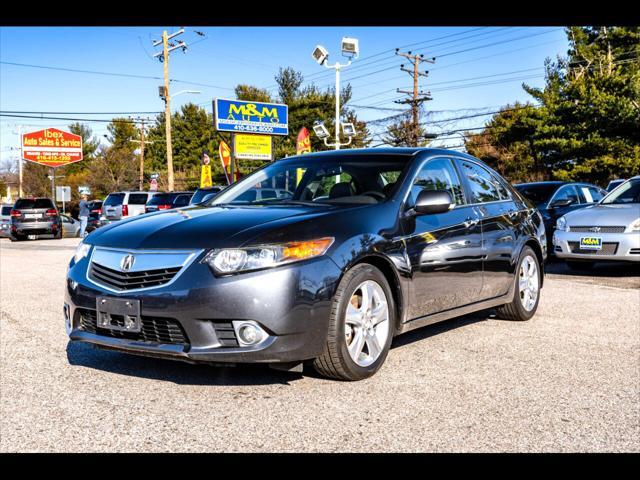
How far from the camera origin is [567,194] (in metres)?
13.1

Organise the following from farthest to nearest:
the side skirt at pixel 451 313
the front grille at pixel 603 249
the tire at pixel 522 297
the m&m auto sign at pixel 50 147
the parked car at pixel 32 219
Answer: the m&m auto sign at pixel 50 147 → the parked car at pixel 32 219 → the front grille at pixel 603 249 → the tire at pixel 522 297 → the side skirt at pixel 451 313

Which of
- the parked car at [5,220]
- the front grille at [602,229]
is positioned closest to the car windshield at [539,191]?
the front grille at [602,229]

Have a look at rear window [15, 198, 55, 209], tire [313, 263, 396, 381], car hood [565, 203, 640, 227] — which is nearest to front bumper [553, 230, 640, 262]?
car hood [565, 203, 640, 227]

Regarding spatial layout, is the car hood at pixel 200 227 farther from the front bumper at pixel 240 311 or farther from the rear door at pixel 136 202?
the rear door at pixel 136 202

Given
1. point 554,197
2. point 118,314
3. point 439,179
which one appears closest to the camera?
point 118,314

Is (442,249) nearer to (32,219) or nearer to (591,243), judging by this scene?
(591,243)

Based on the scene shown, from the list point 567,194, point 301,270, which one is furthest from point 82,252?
point 567,194

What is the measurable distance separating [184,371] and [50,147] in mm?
63473

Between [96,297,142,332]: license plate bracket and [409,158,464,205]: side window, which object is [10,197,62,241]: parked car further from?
[96,297,142,332]: license plate bracket

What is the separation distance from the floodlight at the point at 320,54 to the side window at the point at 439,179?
2653cm

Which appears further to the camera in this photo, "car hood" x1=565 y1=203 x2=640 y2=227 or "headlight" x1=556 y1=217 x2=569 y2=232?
"headlight" x1=556 y1=217 x2=569 y2=232

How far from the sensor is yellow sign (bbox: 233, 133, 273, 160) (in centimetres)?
3503

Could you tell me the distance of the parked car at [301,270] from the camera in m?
3.76
